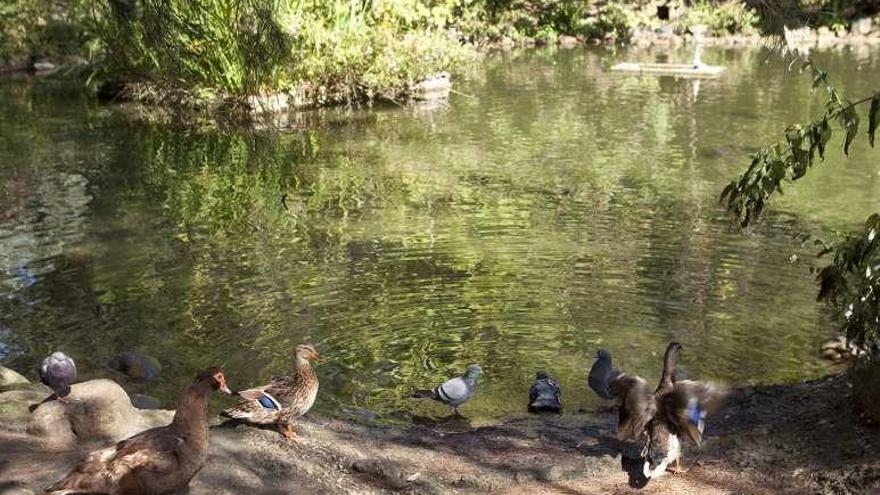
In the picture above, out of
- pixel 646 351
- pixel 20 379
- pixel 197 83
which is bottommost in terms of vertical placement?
pixel 646 351

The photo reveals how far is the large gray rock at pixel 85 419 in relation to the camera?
600 centimetres

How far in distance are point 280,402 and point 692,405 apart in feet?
8.19

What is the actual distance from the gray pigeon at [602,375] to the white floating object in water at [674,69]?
79.2ft

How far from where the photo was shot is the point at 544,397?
7348 millimetres

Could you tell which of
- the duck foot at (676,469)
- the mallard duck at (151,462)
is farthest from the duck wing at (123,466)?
the duck foot at (676,469)

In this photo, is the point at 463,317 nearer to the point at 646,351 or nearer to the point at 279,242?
the point at 646,351

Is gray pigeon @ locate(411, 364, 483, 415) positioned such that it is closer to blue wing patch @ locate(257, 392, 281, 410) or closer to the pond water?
the pond water

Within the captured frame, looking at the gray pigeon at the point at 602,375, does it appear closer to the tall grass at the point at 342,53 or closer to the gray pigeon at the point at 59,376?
the gray pigeon at the point at 59,376

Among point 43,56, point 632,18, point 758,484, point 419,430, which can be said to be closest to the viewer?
point 758,484

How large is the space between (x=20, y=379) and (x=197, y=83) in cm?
1445

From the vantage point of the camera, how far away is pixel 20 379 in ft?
24.1

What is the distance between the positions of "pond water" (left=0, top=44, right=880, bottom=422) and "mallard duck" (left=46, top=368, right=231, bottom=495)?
2.42 m

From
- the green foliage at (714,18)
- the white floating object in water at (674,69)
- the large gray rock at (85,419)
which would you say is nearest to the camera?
the large gray rock at (85,419)

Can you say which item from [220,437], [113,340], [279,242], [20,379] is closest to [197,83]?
[279,242]
